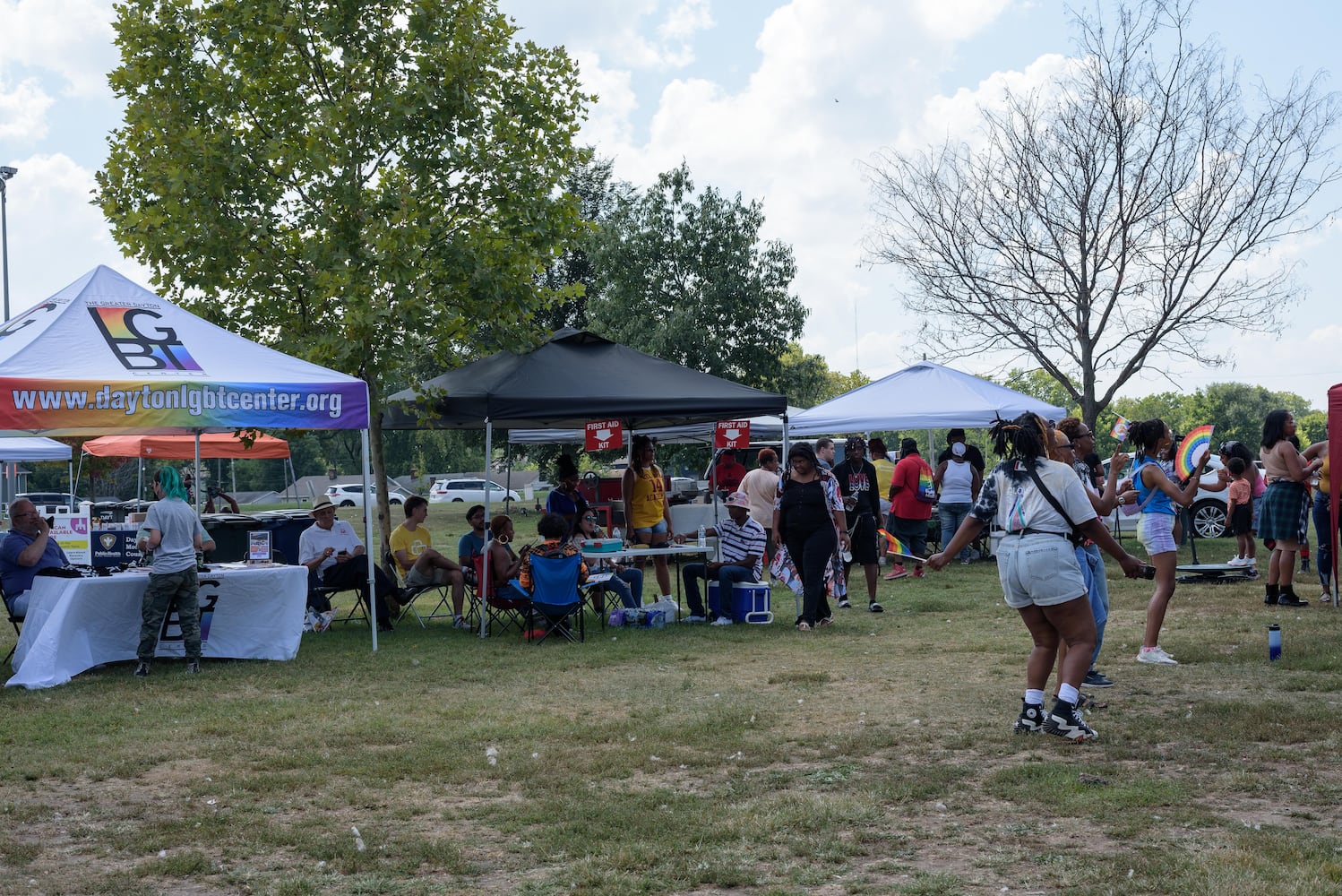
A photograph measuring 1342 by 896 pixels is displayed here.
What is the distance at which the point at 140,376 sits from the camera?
28.9 feet

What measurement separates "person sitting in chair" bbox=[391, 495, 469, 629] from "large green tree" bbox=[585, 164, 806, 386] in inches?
646

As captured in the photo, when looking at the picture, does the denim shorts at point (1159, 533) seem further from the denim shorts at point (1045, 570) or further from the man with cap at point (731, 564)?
the man with cap at point (731, 564)

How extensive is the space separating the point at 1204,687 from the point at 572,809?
14.1 feet

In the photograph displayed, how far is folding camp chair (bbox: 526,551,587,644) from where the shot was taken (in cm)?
1000

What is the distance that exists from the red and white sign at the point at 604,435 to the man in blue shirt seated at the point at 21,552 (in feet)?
16.8

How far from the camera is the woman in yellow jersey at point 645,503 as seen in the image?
11.8m

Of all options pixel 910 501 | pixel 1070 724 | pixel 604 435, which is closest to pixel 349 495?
pixel 910 501

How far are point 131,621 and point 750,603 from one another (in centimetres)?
513

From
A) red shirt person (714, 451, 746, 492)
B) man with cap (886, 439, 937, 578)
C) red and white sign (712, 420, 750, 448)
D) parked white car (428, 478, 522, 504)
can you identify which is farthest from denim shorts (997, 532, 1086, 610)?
parked white car (428, 478, 522, 504)

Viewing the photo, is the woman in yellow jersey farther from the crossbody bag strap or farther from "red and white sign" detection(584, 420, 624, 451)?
the crossbody bag strap

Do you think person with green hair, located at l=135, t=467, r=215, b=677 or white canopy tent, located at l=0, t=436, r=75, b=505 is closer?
person with green hair, located at l=135, t=467, r=215, b=677

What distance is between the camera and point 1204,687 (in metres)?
7.41

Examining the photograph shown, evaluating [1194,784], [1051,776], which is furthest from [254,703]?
[1194,784]

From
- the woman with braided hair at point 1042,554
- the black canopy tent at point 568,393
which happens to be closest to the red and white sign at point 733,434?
the black canopy tent at point 568,393
